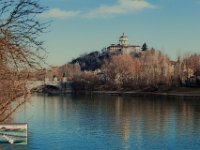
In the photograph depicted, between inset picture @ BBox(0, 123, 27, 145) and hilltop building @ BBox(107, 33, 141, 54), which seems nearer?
inset picture @ BBox(0, 123, 27, 145)

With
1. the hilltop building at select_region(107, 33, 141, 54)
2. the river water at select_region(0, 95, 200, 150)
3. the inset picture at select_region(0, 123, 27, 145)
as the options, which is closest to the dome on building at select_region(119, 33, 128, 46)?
the hilltop building at select_region(107, 33, 141, 54)

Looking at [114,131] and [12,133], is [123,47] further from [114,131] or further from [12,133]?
[12,133]

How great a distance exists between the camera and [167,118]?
39.0 metres

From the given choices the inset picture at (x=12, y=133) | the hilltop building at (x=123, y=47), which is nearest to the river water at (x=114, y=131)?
the inset picture at (x=12, y=133)

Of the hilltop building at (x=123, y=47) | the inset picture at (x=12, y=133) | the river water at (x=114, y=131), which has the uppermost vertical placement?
the hilltop building at (x=123, y=47)

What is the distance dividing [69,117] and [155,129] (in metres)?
9.97

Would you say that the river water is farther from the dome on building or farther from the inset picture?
the dome on building

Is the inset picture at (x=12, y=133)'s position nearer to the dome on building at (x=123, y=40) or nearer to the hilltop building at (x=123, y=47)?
the hilltop building at (x=123, y=47)

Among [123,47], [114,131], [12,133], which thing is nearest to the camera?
[12,133]

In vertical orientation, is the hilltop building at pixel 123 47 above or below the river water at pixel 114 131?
above

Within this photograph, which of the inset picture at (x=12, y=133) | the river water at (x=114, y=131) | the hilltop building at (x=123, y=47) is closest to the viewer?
the inset picture at (x=12, y=133)

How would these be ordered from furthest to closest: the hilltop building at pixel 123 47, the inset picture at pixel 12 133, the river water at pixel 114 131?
the hilltop building at pixel 123 47 → the river water at pixel 114 131 → the inset picture at pixel 12 133

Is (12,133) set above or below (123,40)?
below

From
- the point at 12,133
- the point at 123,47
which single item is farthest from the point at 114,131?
the point at 123,47
